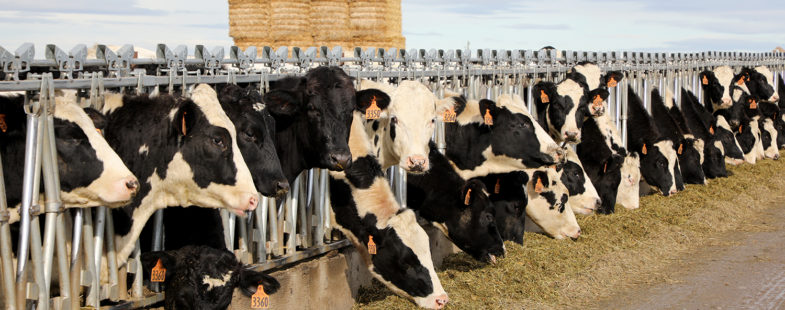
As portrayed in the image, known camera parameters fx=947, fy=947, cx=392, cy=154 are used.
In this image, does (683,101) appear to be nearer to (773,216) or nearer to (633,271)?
(773,216)

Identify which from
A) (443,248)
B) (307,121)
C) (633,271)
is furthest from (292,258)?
(633,271)

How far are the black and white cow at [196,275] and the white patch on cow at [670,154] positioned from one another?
30.2 ft

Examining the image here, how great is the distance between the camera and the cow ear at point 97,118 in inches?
195

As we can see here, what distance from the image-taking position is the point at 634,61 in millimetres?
16250

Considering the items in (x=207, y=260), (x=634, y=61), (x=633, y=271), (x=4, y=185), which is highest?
(x=634, y=61)

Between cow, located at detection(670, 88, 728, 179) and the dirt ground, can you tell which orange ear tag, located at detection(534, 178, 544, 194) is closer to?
the dirt ground

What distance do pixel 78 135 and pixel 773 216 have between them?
34.0ft

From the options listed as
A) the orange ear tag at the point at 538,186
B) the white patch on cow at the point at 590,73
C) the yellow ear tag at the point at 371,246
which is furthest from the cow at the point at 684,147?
the yellow ear tag at the point at 371,246

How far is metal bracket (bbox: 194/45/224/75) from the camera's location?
21.2ft

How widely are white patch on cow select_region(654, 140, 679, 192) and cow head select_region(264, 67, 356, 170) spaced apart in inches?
310

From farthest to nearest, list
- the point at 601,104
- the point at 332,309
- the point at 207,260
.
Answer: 1. the point at 601,104
2. the point at 332,309
3. the point at 207,260

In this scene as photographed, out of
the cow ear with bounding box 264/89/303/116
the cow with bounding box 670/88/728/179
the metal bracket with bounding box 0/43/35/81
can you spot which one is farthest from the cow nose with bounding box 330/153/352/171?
the cow with bounding box 670/88/728/179

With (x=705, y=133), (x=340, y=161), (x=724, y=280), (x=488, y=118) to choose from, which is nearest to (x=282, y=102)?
(x=340, y=161)

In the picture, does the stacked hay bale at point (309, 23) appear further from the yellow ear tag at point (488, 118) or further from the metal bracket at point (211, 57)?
the metal bracket at point (211, 57)
